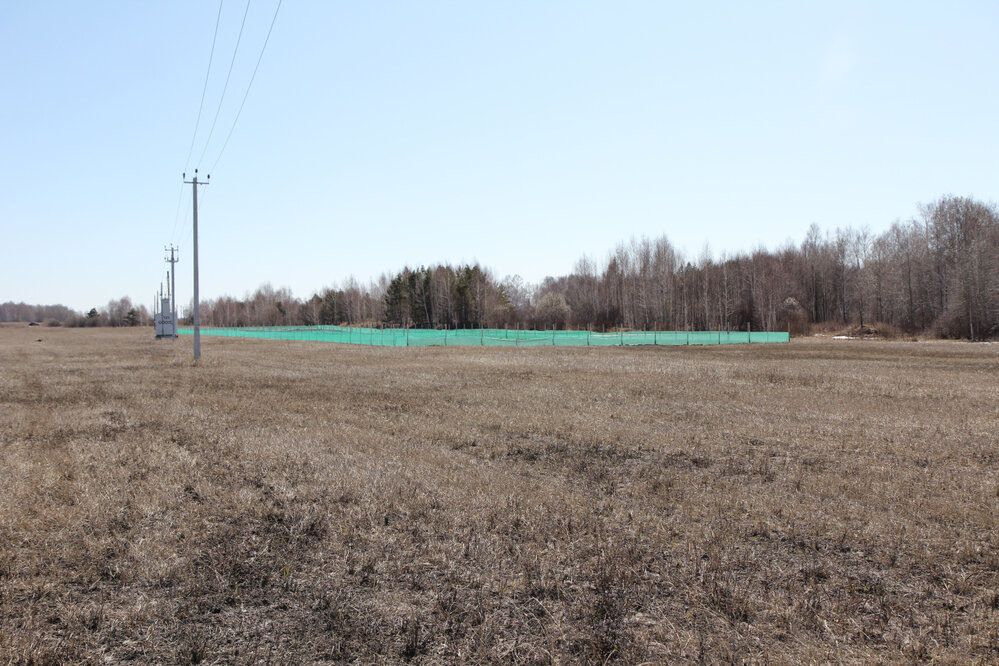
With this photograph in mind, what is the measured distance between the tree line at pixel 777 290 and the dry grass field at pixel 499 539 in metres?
57.6

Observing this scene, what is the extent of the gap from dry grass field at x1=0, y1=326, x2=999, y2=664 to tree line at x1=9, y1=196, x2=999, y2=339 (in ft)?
189

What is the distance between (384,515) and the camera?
224 inches

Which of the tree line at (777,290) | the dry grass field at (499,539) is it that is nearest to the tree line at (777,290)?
the tree line at (777,290)

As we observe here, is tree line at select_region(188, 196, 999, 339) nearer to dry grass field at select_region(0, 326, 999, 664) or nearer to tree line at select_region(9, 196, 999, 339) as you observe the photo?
tree line at select_region(9, 196, 999, 339)

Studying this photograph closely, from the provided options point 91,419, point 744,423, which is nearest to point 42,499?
point 91,419

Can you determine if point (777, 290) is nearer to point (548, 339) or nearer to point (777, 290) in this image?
point (777, 290)

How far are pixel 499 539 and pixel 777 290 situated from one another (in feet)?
259

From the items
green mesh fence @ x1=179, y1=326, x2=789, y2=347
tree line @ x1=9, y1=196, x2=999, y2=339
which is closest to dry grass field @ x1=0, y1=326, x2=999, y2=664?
green mesh fence @ x1=179, y1=326, x2=789, y2=347

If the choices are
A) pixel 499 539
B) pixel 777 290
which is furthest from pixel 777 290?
pixel 499 539

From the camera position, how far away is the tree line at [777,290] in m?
58.0

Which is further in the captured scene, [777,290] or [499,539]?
[777,290]

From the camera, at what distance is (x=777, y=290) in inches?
2955

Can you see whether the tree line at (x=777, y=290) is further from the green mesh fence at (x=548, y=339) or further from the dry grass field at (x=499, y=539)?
the dry grass field at (x=499, y=539)

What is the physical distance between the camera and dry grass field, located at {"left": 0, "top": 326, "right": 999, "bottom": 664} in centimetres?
351
